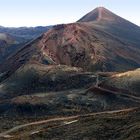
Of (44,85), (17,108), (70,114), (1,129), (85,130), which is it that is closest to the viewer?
(85,130)

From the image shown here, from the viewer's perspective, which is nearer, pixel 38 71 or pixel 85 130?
pixel 85 130

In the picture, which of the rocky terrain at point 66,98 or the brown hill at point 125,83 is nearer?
the rocky terrain at point 66,98

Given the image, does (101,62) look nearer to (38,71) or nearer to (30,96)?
(38,71)

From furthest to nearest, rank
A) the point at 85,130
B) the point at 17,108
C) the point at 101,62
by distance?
the point at 101,62 < the point at 17,108 < the point at 85,130

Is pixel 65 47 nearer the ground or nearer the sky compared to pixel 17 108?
nearer the sky

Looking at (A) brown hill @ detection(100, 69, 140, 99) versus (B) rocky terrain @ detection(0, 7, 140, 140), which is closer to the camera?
(B) rocky terrain @ detection(0, 7, 140, 140)

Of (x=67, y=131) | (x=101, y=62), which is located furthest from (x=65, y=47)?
(x=67, y=131)

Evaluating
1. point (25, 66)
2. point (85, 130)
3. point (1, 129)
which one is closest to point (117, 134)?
point (85, 130)

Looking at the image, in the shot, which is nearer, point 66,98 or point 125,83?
point 66,98

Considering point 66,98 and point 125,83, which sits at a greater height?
point 125,83
